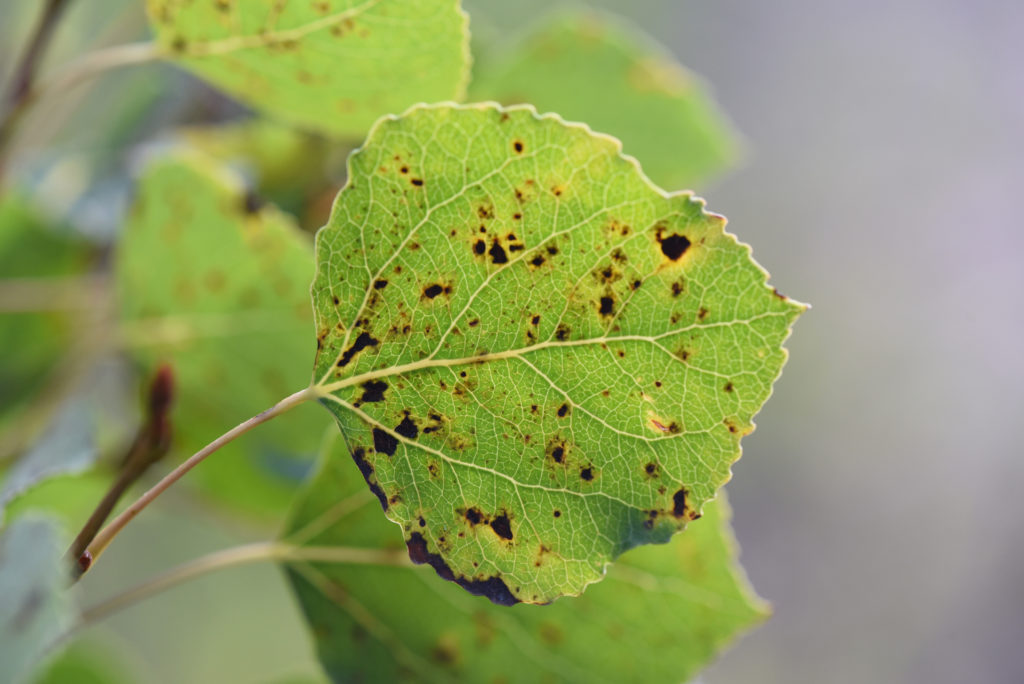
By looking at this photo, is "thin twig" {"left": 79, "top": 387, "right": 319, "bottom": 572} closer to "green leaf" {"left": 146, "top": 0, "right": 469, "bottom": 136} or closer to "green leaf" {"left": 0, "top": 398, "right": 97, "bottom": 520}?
"green leaf" {"left": 0, "top": 398, "right": 97, "bottom": 520}

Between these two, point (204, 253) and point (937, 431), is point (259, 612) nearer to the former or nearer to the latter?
point (204, 253)

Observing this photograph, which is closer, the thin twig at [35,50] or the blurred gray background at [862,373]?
the thin twig at [35,50]

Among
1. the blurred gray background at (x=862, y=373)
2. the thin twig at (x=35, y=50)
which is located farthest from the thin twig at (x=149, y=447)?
the blurred gray background at (x=862, y=373)

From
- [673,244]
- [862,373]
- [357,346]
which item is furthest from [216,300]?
[862,373]

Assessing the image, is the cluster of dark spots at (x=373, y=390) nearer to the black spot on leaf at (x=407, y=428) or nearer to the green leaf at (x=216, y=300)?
the black spot on leaf at (x=407, y=428)

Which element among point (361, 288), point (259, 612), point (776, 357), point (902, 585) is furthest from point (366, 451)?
point (902, 585)

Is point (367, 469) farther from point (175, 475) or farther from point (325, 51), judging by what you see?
point (325, 51)

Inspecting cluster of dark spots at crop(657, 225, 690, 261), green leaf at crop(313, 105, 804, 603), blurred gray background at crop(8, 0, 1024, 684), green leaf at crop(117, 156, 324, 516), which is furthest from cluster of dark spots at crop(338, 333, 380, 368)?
blurred gray background at crop(8, 0, 1024, 684)
